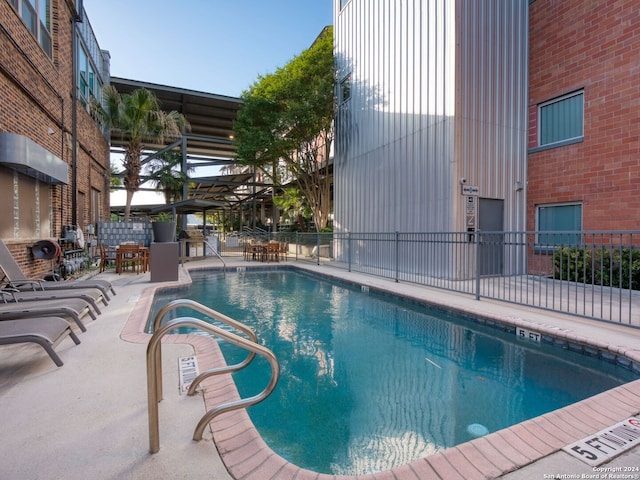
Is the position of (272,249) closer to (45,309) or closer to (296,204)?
(296,204)

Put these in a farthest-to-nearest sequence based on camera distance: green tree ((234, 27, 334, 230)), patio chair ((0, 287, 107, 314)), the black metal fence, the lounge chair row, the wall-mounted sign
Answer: green tree ((234, 27, 334, 230))
the wall-mounted sign
the black metal fence
patio chair ((0, 287, 107, 314))
the lounge chair row

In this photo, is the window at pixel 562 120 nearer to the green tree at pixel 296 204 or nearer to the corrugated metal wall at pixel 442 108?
the corrugated metal wall at pixel 442 108

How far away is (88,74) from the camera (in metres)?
11.5

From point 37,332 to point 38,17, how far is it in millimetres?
8297

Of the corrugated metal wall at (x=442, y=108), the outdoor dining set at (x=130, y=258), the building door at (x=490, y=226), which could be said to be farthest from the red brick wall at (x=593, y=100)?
the outdoor dining set at (x=130, y=258)

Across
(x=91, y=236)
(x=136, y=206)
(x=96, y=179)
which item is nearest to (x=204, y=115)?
(x=136, y=206)

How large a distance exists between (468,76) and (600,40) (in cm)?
286

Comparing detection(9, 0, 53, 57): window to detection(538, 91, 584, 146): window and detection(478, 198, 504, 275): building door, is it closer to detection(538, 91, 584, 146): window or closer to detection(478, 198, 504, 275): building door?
detection(478, 198, 504, 275): building door

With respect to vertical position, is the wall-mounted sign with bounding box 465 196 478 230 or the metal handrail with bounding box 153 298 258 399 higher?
the wall-mounted sign with bounding box 465 196 478 230

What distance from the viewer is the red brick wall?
280 inches

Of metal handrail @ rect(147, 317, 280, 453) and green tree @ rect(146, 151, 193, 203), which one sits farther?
green tree @ rect(146, 151, 193, 203)

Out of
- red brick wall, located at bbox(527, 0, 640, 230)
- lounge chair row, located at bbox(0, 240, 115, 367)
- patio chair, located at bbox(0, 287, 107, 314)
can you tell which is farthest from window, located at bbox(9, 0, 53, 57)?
red brick wall, located at bbox(527, 0, 640, 230)

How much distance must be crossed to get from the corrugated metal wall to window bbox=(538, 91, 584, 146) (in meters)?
0.50

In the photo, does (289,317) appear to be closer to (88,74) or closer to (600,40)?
(600,40)
